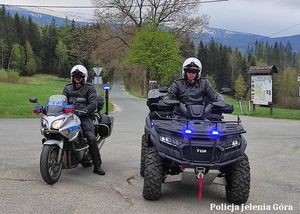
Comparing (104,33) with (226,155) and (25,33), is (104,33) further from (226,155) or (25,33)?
(25,33)

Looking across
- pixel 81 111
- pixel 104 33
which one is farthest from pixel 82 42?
pixel 81 111

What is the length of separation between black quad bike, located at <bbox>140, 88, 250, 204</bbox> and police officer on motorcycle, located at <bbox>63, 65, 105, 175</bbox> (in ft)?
4.87

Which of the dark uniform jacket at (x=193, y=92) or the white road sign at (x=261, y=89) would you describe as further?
the white road sign at (x=261, y=89)

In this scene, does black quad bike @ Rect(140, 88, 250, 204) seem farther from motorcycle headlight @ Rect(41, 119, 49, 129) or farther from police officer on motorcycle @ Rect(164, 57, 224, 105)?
motorcycle headlight @ Rect(41, 119, 49, 129)

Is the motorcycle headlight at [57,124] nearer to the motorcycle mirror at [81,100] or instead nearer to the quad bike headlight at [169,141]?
the motorcycle mirror at [81,100]

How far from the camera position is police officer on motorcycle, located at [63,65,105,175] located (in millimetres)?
7789

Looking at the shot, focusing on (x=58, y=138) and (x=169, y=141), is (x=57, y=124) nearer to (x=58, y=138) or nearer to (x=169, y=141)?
(x=58, y=138)

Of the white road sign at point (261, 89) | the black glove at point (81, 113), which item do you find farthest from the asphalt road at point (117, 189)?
the white road sign at point (261, 89)

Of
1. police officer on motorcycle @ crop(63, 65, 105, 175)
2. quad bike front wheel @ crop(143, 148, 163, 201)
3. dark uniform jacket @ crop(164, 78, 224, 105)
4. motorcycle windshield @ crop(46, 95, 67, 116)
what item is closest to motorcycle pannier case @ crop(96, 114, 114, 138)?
police officer on motorcycle @ crop(63, 65, 105, 175)

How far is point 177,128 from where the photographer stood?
6105mm

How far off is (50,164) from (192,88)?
243 centimetres

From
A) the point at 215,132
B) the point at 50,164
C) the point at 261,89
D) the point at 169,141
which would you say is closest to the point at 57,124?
the point at 50,164

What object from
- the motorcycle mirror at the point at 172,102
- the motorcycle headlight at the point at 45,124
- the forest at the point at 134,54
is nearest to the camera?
the motorcycle mirror at the point at 172,102

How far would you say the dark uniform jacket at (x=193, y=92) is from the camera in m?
7.12
